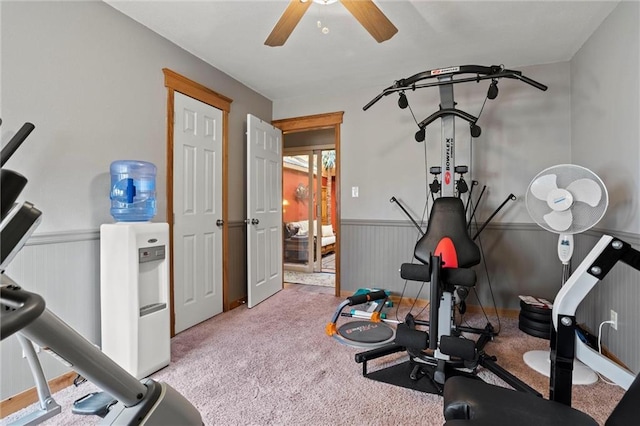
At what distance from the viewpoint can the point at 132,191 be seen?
6.73ft

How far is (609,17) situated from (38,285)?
4047 millimetres

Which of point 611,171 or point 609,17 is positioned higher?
point 609,17

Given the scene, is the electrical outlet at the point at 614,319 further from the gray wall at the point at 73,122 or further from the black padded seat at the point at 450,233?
the gray wall at the point at 73,122

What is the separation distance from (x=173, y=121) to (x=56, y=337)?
7.34 feet

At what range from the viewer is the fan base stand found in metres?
1.89

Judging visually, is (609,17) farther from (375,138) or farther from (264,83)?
(264,83)

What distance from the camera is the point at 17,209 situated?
24.0 inches

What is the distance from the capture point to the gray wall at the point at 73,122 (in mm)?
1669

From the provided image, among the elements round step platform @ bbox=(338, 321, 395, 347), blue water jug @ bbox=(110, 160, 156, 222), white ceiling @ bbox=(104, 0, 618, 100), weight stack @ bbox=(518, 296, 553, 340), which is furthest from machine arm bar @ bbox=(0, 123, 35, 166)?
weight stack @ bbox=(518, 296, 553, 340)

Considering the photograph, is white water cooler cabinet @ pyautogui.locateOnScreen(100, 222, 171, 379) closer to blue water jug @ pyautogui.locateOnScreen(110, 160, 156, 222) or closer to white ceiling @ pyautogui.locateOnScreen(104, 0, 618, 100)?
blue water jug @ pyautogui.locateOnScreen(110, 160, 156, 222)

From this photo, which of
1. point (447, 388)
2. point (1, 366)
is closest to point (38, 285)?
point (1, 366)

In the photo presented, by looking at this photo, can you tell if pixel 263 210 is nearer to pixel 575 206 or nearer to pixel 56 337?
pixel 575 206

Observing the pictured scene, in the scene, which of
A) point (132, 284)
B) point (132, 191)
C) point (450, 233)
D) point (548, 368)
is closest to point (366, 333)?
point (450, 233)

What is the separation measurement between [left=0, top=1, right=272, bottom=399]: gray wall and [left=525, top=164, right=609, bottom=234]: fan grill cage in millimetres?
2806
